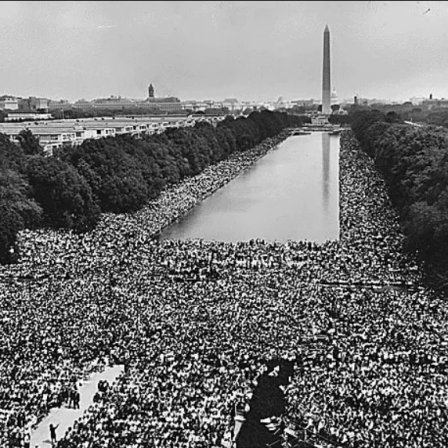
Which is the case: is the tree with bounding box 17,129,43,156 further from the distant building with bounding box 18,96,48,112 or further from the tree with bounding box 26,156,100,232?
the distant building with bounding box 18,96,48,112

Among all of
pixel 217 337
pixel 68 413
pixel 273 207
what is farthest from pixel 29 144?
pixel 68 413

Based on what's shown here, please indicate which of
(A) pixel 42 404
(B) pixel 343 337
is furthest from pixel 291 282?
(A) pixel 42 404

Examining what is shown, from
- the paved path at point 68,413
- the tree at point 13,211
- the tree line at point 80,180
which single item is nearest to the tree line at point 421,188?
the paved path at point 68,413

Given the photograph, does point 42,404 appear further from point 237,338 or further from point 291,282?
point 291,282

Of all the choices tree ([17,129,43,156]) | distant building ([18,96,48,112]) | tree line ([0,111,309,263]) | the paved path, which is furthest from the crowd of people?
distant building ([18,96,48,112])

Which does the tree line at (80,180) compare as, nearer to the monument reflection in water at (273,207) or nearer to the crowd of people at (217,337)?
the monument reflection in water at (273,207)

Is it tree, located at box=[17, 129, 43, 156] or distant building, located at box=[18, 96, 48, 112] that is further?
distant building, located at box=[18, 96, 48, 112]

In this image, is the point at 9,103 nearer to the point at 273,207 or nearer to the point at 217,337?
the point at 273,207

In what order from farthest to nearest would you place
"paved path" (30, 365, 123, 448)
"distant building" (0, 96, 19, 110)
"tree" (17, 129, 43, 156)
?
"distant building" (0, 96, 19, 110), "tree" (17, 129, 43, 156), "paved path" (30, 365, 123, 448)
